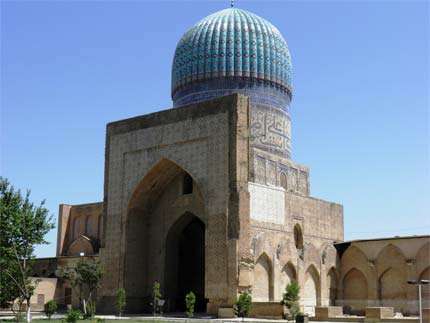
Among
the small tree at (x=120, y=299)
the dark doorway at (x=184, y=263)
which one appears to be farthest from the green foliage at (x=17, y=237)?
the dark doorway at (x=184, y=263)

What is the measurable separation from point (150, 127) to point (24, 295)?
24.2 feet

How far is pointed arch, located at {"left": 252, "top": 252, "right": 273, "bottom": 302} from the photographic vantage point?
18.1 m

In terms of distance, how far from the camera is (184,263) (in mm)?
21375

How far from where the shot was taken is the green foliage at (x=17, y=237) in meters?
15.2

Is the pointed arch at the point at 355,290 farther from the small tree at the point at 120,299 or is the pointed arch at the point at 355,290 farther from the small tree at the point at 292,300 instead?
the small tree at the point at 120,299

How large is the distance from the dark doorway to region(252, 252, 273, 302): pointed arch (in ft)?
9.62

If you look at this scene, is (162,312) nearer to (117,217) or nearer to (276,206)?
(117,217)

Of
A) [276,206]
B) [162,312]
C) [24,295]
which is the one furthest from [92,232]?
[24,295]

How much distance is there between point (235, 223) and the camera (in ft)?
55.9

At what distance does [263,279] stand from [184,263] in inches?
148

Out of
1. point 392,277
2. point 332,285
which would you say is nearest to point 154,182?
point 332,285

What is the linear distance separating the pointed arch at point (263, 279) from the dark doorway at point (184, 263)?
2932 millimetres

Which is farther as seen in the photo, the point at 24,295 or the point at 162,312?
the point at 162,312

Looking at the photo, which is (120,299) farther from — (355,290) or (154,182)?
(355,290)
